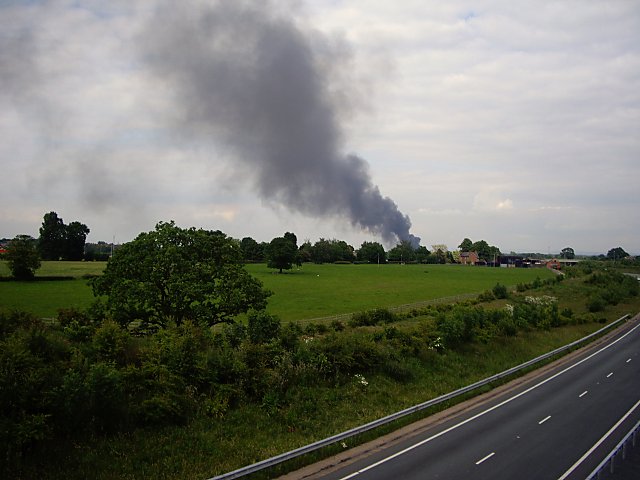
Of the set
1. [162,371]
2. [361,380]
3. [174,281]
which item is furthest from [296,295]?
[162,371]

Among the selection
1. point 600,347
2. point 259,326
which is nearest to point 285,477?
point 259,326

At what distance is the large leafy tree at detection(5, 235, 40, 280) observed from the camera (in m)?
98.4

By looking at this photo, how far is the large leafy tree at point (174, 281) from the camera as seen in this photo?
38.0 meters

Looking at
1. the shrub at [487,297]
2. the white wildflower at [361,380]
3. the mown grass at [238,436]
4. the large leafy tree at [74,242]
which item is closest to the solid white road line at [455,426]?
the mown grass at [238,436]

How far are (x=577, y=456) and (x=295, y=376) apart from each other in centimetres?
1502

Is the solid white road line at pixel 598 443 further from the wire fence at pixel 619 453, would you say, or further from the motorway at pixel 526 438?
the wire fence at pixel 619 453

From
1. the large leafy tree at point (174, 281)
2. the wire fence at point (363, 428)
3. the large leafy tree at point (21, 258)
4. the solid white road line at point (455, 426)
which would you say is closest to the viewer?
the wire fence at point (363, 428)

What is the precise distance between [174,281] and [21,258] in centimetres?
7955

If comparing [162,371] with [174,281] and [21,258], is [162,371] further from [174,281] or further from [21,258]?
[21,258]

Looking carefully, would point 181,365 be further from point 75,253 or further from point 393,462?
point 75,253

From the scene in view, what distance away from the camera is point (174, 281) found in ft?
126

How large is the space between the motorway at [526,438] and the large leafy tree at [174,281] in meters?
21.2

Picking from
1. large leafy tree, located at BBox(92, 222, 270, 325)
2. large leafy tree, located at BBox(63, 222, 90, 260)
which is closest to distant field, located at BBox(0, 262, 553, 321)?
large leafy tree, located at BBox(92, 222, 270, 325)

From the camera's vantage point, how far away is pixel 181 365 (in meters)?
25.0
